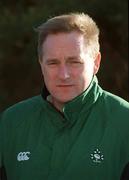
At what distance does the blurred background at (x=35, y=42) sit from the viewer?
9.07 meters

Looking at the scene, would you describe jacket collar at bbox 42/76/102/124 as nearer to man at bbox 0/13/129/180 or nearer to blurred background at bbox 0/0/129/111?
man at bbox 0/13/129/180

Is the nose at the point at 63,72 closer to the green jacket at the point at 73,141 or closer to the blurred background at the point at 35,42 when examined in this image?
the green jacket at the point at 73,141

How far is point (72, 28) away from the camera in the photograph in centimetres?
372

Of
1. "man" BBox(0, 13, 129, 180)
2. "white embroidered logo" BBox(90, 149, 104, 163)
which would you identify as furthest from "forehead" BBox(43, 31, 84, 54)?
"white embroidered logo" BBox(90, 149, 104, 163)

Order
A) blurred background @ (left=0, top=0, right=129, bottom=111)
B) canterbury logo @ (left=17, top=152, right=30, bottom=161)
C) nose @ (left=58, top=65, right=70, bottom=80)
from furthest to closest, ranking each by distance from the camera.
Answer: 1. blurred background @ (left=0, top=0, right=129, bottom=111)
2. canterbury logo @ (left=17, top=152, right=30, bottom=161)
3. nose @ (left=58, top=65, right=70, bottom=80)

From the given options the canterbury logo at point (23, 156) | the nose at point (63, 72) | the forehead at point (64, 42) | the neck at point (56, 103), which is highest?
the forehead at point (64, 42)

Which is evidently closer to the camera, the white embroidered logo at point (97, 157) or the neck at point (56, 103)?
the white embroidered logo at point (97, 157)

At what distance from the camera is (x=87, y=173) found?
3.66m

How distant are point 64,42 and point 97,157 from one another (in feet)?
1.95

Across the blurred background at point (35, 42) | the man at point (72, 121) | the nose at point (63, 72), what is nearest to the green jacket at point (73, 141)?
the man at point (72, 121)

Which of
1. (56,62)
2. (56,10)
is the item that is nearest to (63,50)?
(56,62)

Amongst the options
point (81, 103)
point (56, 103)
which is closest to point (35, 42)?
point (56, 103)

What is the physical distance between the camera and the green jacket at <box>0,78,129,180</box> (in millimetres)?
3684

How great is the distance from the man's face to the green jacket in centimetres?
6
